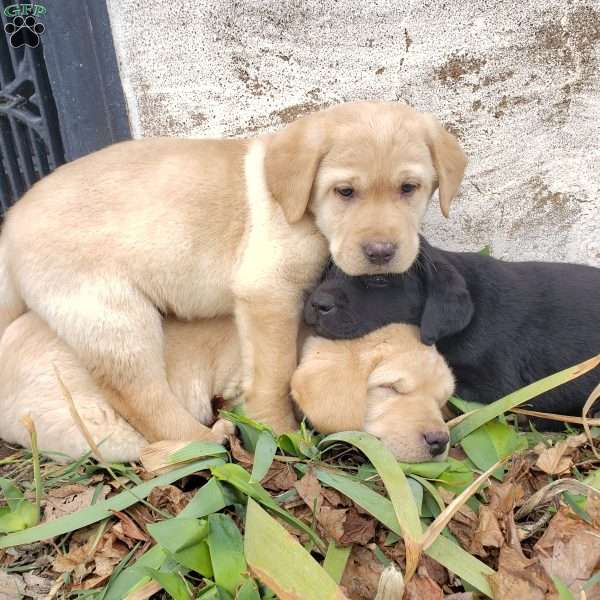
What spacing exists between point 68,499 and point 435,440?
1.51 m

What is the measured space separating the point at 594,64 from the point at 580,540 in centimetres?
285

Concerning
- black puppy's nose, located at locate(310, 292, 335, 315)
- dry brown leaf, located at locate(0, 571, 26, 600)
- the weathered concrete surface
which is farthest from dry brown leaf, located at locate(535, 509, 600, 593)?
the weathered concrete surface

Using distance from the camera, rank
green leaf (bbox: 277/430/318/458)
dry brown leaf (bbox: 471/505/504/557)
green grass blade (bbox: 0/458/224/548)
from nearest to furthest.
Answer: dry brown leaf (bbox: 471/505/504/557)
green grass blade (bbox: 0/458/224/548)
green leaf (bbox: 277/430/318/458)

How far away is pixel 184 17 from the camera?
4020 millimetres

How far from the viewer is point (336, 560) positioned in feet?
7.63

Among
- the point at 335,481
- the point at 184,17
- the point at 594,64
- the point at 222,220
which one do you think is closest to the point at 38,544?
the point at 335,481

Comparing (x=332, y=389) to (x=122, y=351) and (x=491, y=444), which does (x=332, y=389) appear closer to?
(x=491, y=444)

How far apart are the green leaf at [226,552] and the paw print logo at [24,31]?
3.24 meters

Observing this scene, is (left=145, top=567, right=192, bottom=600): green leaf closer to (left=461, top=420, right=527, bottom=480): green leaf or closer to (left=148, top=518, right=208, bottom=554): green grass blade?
(left=148, top=518, right=208, bottom=554): green grass blade

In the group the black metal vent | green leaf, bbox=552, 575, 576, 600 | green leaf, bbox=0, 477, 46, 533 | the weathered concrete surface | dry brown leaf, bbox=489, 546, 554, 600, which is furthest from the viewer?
the black metal vent

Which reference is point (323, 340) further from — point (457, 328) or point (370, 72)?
point (370, 72)

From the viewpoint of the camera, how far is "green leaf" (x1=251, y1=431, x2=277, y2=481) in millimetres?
2533

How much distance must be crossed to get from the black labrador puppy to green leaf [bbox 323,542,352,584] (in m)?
1.00

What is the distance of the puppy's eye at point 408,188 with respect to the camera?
3133mm
